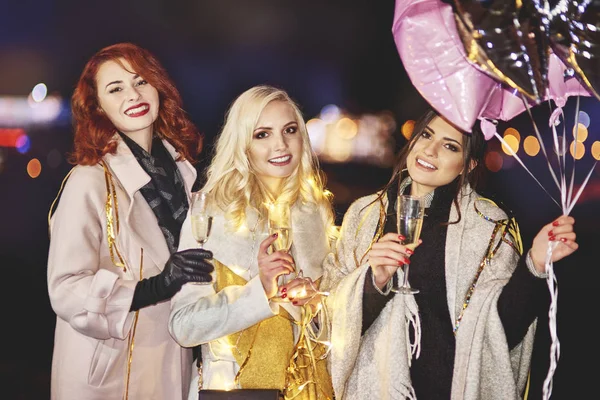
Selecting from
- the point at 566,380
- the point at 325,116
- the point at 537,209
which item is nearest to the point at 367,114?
the point at 325,116

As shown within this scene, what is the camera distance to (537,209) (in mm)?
14875

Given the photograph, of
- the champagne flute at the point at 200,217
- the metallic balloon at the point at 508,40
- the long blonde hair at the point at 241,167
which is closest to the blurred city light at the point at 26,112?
the long blonde hair at the point at 241,167

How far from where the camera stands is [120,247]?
3.23m

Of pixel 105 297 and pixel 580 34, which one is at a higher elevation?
pixel 580 34

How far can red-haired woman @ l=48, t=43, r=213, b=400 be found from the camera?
308cm

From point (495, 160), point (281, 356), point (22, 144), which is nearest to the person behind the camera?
point (281, 356)

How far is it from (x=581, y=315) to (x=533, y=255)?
17.5 ft

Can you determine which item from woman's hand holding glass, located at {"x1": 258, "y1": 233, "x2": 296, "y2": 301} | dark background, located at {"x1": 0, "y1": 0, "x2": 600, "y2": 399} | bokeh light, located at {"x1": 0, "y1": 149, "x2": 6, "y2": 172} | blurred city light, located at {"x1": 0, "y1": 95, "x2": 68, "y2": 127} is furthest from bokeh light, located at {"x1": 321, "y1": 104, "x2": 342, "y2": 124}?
woman's hand holding glass, located at {"x1": 258, "y1": 233, "x2": 296, "y2": 301}

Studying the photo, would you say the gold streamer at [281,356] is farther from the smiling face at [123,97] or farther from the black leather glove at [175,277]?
the smiling face at [123,97]

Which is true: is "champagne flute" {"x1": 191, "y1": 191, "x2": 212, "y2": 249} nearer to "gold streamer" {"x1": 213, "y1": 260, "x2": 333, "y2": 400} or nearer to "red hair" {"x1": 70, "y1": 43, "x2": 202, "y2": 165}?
"gold streamer" {"x1": 213, "y1": 260, "x2": 333, "y2": 400}

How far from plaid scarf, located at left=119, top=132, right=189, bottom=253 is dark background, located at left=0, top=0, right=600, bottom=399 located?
0.44 meters

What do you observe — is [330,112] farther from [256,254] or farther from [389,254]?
[389,254]

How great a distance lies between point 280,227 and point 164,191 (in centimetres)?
91

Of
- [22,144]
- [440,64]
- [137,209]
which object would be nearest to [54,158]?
[22,144]
